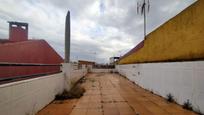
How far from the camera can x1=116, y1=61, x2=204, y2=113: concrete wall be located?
15.6ft

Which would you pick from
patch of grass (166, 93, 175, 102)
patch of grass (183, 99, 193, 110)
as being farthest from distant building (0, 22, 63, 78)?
patch of grass (183, 99, 193, 110)

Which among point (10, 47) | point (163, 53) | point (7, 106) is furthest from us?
point (163, 53)

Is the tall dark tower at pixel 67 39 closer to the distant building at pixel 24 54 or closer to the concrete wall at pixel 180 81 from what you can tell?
the distant building at pixel 24 54

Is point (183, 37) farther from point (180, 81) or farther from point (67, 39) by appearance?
point (67, 39)

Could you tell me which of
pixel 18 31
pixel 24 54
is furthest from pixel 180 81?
pixel 18 31

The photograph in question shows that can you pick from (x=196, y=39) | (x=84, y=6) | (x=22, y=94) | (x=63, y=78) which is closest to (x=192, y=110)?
(x=196, y=39)

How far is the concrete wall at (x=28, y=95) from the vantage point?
3.11 metres

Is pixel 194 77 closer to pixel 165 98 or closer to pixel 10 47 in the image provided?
pixel 165 98

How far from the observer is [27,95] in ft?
13.4

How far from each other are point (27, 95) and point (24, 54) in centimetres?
393

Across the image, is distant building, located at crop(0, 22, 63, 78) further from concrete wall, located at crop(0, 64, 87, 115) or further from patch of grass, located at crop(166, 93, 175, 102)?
patch of grass, located at crop(166, 93, 175, 102)

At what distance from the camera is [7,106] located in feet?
10.3

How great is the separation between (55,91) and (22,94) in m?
2.99

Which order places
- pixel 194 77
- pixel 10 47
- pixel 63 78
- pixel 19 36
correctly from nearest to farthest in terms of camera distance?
1. pixel 194 77
2. pixel 10 47
3. pixel 63 78
4. pixel 19 36
